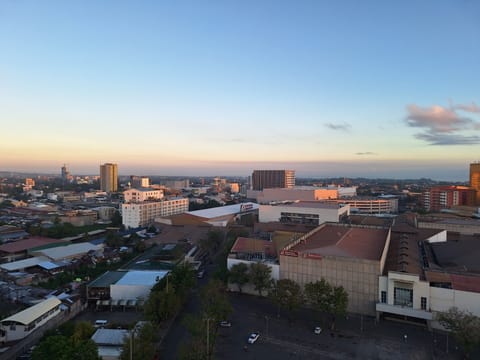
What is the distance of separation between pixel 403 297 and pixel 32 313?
1473cm

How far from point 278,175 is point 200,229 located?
160 feet

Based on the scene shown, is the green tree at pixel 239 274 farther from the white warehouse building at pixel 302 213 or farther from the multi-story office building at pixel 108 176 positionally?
the multi-story office building at pixel 108 176

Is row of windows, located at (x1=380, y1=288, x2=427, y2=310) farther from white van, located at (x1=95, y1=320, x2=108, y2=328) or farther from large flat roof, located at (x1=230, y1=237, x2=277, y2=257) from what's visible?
white van, located at (x1=95, y1=320, x2=108, y2=328)

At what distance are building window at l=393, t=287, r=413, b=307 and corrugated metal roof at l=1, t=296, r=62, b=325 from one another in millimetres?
14126

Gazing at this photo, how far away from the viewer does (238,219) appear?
137 feet

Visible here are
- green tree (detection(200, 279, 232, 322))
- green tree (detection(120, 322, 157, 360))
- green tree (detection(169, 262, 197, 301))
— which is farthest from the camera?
green tree (detection(169, 262, 197, 301))

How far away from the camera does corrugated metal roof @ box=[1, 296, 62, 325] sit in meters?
12.7

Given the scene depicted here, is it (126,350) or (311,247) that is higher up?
(311,247)

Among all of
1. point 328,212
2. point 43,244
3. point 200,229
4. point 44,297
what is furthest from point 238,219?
point 44,297

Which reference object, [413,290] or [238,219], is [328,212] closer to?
[238,219]

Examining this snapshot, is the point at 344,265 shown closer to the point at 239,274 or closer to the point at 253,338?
the point at 239,274

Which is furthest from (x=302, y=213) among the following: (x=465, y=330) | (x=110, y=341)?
(x=110, y=341)

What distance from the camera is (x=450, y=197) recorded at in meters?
50.1

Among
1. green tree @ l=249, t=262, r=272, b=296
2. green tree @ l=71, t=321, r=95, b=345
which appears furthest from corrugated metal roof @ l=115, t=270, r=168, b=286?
green tree @ l=71, t=321, r=95, b=345
